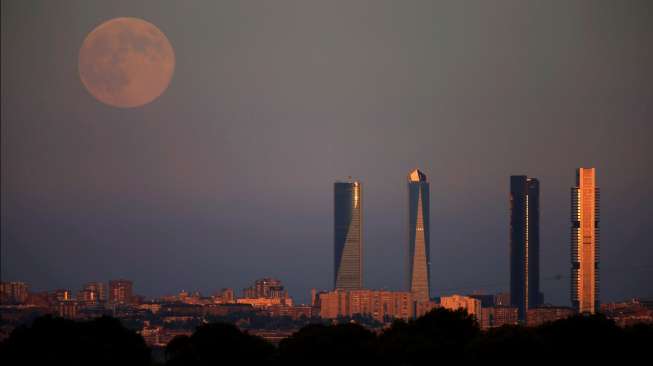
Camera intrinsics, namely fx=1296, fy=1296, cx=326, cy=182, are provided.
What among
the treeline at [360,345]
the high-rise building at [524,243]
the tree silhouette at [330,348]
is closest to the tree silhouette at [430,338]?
the treeline at [360,345]

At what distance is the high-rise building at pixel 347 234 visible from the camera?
604 feet

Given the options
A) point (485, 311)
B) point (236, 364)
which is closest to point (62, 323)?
point (236, 364)

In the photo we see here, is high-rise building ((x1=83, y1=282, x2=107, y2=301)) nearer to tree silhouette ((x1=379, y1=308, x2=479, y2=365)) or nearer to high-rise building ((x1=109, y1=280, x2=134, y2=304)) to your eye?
high-rise building ((x1=109, y1=280, x2=134, y2=304))

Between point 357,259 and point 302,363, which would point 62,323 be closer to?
point 302,363

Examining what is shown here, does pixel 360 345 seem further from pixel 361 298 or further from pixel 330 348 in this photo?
pixel 361 298

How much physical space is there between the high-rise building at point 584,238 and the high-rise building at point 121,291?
173 feet

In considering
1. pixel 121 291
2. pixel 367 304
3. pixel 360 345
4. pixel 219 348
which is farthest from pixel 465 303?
pixel 360 345

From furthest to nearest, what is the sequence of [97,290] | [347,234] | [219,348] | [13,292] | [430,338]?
[347,234] < [97,290] < [13,292] < [219,348] < [430,338]

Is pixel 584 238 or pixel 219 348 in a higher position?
pixel 584 238

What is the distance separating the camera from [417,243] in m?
196

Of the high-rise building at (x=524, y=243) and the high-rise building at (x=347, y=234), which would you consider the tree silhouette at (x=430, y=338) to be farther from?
the high-rise building at (x=347, y=234)

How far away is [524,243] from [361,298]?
98.9 ft

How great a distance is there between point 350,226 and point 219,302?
49.0 metres

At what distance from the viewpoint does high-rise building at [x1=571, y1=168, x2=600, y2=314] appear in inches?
6211
